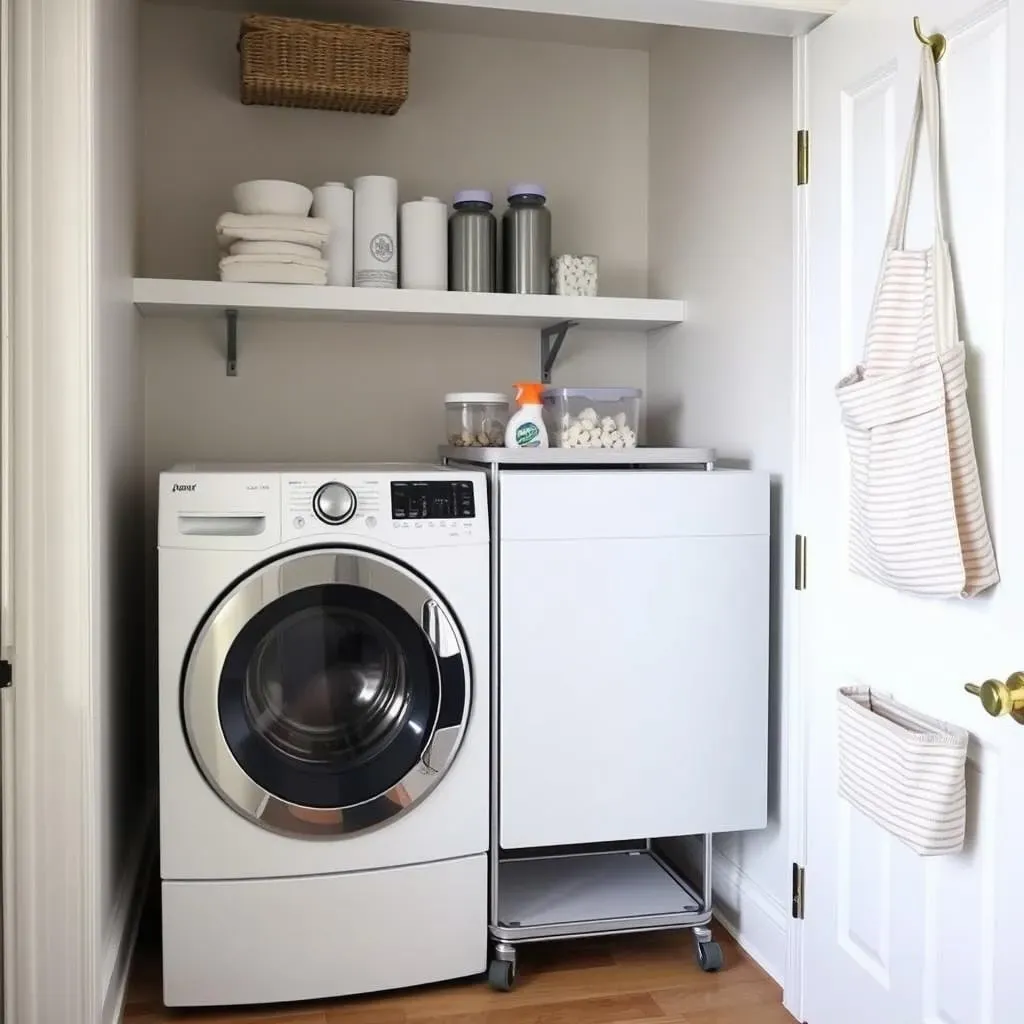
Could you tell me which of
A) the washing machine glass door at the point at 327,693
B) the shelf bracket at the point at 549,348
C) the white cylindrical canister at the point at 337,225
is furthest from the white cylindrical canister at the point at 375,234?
the washing machine glass door at the point at 327,693

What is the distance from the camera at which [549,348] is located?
3.10 m

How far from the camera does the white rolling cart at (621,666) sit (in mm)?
2244

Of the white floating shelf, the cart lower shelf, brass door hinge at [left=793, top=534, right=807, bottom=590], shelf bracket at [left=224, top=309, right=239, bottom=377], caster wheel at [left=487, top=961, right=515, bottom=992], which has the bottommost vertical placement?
caster wheel at [left=487, top=961, right=515, bottom=992]

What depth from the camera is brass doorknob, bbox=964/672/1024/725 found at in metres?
1.42

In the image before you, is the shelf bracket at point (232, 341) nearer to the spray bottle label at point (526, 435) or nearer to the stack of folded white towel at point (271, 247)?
the stack of folded white towel at point (271, 247)

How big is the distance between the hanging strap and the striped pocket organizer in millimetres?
733

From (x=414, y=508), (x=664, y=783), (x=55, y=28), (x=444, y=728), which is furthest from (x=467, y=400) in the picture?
(x=55, y=28)

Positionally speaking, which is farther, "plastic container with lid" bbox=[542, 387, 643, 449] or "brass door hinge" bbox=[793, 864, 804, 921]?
"plastic container with lid" bbox=[542, 387, 643, 449]

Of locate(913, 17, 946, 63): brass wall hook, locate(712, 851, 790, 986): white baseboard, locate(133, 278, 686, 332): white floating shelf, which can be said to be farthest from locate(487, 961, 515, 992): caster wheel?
locate(913, 17, 946, 63): brass wall hook

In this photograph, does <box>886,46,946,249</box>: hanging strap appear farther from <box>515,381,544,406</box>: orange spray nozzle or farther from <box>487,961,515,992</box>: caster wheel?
<box>487,961,515,992</box>: caster wheel

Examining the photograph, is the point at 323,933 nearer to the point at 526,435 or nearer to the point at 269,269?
the point at 526,435

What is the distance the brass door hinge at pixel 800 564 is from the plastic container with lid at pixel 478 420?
0.78m

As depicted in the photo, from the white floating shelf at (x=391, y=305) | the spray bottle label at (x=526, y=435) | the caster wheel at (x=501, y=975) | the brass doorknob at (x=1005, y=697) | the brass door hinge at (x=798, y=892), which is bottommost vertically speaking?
the caster wheel at (x=501, y=975)

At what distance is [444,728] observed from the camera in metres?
2.21
